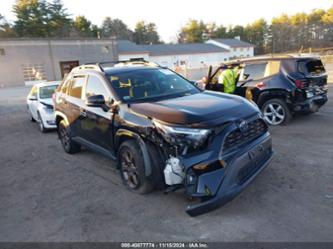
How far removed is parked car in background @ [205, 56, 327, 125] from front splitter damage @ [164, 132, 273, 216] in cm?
409

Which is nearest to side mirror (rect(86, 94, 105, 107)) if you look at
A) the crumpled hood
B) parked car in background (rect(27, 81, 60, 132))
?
the crumpled hood

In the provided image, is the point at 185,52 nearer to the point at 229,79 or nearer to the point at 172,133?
the point at 229,79

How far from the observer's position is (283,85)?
670 cm

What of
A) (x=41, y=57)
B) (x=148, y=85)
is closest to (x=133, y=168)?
(x=148, y=85)

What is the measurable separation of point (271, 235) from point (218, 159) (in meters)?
0.95

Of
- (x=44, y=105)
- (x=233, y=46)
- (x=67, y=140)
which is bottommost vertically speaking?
(x=67, y=140)

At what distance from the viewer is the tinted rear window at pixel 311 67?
21.7 feet

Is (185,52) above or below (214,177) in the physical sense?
above

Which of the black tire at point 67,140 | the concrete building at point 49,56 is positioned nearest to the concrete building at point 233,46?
the concrete building at point 49,56

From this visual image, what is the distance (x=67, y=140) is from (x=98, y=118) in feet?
6.21


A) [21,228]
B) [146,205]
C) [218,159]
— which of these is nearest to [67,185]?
[21,228]

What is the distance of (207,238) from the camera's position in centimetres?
294

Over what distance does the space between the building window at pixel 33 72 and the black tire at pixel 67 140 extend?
28758 millimetres

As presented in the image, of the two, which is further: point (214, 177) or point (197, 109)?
point (197, 109)
